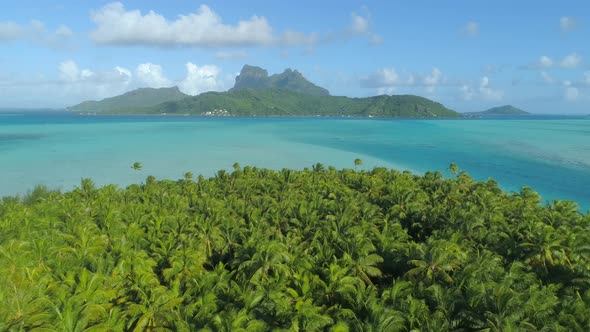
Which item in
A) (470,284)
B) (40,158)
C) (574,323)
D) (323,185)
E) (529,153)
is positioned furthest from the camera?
(529,153)

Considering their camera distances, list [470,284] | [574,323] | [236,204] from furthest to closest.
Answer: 1. [236,204]
2. [470,284]
3. [574,323]

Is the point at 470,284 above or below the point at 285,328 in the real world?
above

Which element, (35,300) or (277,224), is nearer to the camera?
(35,300)

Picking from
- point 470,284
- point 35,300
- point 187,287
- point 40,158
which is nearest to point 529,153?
point 470,284

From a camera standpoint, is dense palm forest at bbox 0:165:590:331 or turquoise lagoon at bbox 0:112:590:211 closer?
dense palm forest at bbox 0:165:590:331

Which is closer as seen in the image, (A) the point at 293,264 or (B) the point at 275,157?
(A) the point at 293,264

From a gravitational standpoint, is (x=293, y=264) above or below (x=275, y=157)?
above

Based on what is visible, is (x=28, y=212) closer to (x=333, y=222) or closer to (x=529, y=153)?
(x=333, y=222)

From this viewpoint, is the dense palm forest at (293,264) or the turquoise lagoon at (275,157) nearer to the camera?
the dense palm forest at (293,264)
